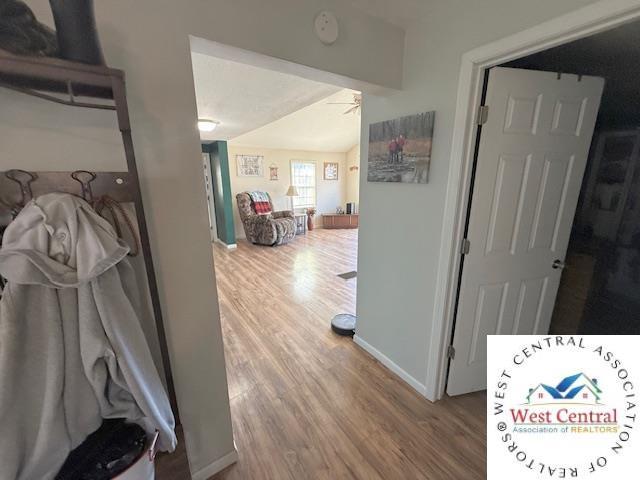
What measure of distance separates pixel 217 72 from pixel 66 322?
1.91 metres

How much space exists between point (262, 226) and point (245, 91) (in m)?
3.55

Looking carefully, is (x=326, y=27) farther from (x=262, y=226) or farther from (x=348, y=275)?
(x=262, y=226)

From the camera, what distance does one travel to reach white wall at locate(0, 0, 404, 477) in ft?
2.63

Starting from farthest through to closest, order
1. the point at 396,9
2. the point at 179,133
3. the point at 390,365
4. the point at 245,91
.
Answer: the point at 245,91 → the point at 390,365 → the point at 396,9 → the point at 179,133

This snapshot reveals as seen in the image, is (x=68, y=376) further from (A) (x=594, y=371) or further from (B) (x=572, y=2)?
(B) (x=572, y=2)

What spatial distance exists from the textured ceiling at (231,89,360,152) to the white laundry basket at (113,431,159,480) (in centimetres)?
474

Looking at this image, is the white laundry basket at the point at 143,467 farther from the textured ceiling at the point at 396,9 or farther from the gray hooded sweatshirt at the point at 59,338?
the textured ceiling at the point at 396,9

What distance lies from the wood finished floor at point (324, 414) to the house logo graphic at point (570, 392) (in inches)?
25.1

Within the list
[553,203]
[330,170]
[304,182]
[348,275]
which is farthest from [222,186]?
[553,203]

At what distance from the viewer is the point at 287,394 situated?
5.88ft

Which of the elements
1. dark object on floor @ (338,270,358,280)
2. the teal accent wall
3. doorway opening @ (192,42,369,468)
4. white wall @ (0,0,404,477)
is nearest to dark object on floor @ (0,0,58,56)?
white wall @ (0,0,404,477)

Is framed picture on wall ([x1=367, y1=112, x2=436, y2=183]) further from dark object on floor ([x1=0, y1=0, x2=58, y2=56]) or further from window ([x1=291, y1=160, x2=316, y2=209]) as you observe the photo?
window ([x1=291, y1=160, x2=316, y2=209])

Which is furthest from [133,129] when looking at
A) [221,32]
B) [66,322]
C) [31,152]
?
[66,322]

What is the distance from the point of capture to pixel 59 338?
0.69 m
